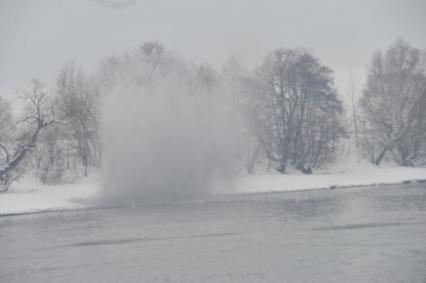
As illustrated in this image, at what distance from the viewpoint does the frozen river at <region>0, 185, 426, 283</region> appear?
67.5 ft

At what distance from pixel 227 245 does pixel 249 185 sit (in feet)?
124

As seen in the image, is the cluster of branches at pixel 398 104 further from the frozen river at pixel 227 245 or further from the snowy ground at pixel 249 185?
the frozen river at pixel 227 245

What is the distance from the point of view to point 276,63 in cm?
7750

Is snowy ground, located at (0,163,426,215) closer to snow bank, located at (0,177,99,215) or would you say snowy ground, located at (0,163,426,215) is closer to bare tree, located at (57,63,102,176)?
snow bank, located at (0,177,99,215)

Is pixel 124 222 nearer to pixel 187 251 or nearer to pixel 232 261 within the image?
pixel 187 251

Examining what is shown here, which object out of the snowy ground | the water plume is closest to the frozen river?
the snowy ground

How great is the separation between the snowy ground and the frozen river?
21.8 feet

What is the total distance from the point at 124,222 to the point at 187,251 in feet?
42.2

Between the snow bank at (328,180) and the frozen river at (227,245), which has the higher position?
the snow bank at (328,180)

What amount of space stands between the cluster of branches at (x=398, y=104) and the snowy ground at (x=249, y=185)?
499 cm

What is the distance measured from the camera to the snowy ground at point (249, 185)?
4966 cm

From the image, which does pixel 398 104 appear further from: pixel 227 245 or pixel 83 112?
pixel 227 245

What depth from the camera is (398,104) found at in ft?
261

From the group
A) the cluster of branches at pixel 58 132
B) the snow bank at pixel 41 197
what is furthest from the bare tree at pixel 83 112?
the snow bank at pixel 41 197
